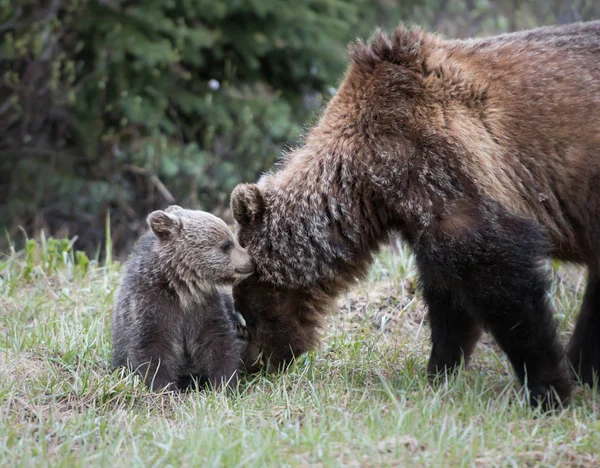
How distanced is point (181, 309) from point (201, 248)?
403mm

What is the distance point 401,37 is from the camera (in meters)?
4.91

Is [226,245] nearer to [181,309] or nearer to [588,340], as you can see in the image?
[181,309]

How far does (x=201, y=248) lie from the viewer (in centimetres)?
519

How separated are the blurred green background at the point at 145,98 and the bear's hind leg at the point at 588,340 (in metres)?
4.93

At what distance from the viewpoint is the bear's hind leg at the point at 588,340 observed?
17.5 feet

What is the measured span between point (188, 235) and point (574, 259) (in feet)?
7.49

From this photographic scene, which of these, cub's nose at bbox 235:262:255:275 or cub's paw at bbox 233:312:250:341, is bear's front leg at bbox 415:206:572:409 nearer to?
cub's nose at bbox 235:262:255:275

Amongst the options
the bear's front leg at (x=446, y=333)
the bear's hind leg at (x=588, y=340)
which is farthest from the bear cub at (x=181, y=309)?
the bear's hind leg at (x=588, y=340)

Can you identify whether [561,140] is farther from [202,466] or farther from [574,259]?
[202,466]

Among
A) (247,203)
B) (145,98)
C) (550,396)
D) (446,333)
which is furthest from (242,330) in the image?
(145,98)

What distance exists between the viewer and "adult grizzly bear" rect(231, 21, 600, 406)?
448cm

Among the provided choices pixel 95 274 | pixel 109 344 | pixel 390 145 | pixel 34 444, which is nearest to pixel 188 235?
pixel 109 344

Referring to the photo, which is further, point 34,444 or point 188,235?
point 188,235

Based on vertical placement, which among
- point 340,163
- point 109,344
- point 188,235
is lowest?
point 109,344
